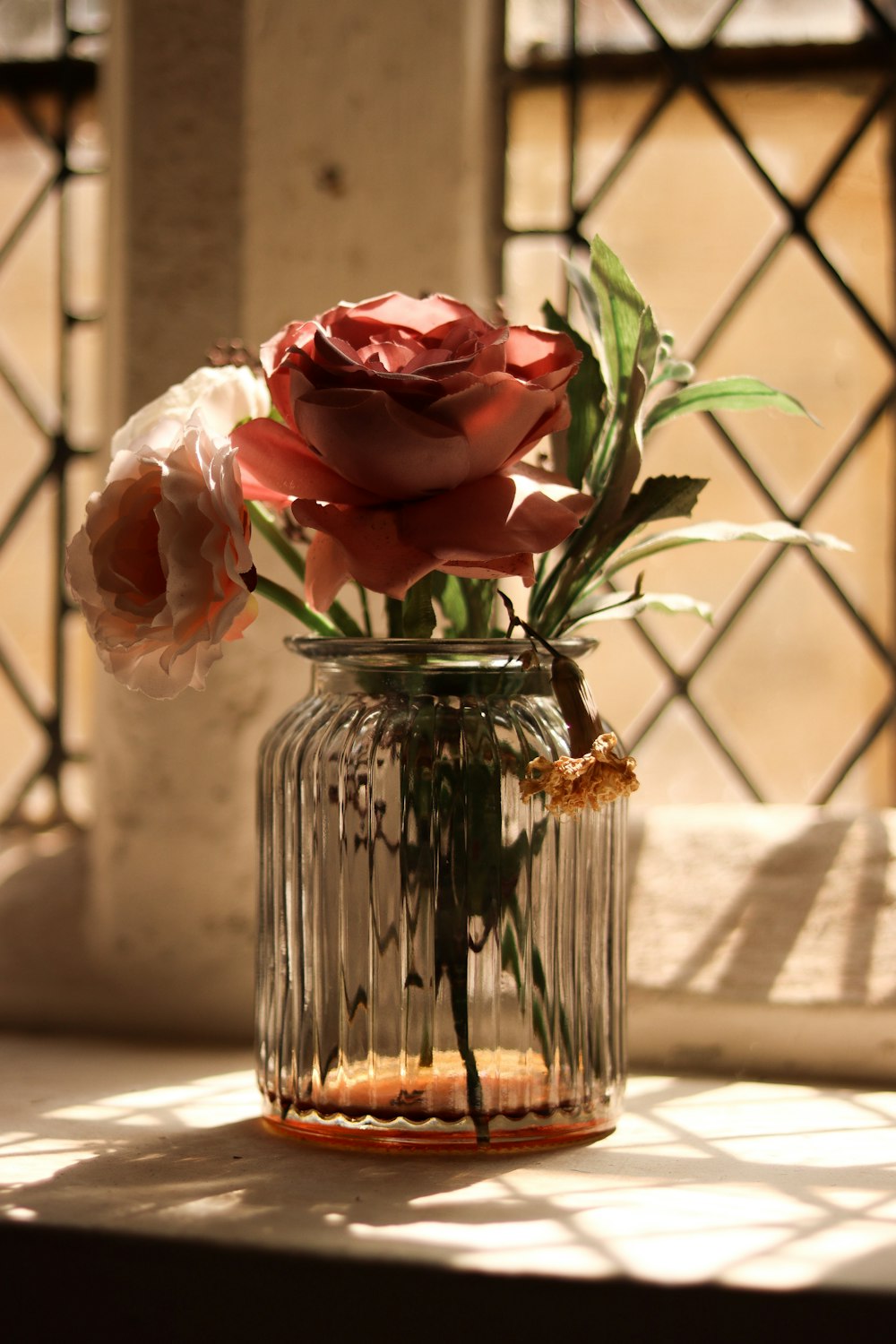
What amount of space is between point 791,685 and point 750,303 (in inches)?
12.0

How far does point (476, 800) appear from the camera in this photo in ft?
2.25

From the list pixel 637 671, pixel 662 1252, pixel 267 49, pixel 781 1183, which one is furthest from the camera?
pixel 637 671

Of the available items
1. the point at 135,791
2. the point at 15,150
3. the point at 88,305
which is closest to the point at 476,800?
the point at 135,791

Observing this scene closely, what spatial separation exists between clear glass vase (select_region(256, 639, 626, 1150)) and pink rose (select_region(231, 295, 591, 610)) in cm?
7

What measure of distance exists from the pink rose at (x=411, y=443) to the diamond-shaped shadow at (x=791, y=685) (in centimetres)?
49

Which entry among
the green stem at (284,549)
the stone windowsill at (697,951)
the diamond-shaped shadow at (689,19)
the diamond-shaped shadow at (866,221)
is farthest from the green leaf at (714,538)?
the diamond-shaped shadow at (689,19)

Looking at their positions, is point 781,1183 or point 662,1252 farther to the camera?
point 781,1183

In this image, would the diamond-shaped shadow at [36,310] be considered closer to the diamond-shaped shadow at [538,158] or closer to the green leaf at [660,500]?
the diamond-shaped shadow at [538,158]

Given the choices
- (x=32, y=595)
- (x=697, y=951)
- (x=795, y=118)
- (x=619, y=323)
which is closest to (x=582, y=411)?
(x=619, y=323)

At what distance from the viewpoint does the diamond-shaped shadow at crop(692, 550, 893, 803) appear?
110 centimetres

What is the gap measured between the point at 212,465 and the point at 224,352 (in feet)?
0.47

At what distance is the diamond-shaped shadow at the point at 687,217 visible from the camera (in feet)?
3.61

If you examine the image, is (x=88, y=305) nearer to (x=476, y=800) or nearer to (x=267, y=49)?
(x=267, y=49)

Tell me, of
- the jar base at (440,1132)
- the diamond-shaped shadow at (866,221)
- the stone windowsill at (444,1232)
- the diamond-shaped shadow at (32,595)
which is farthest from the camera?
the diamond-shaped shadow at (32,595)
